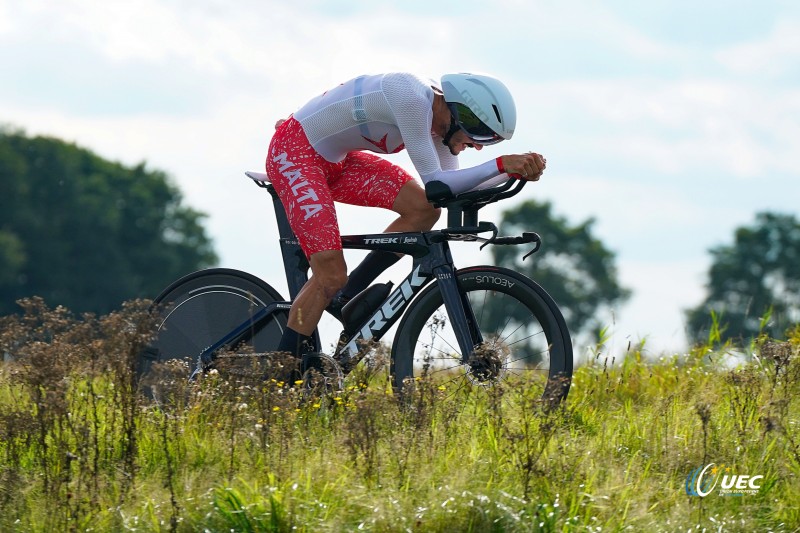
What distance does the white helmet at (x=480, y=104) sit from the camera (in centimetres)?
698

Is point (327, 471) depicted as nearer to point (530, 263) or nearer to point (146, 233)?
point (146, 233)

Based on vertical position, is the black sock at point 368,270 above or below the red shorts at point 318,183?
below

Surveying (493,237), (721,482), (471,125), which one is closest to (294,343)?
(493,237)

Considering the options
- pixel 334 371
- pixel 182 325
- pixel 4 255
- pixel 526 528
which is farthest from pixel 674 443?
pixel 4 255

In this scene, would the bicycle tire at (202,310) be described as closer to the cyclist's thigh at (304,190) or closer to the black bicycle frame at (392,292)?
the black bicycle frame at (392,292)

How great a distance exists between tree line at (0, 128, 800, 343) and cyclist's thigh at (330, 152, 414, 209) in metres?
48.3

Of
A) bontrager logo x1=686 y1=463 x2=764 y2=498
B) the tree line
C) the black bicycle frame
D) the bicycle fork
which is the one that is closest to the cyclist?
the black bicycle frame

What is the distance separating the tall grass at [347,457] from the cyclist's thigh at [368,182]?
1267 mm

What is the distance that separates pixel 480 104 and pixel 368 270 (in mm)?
1308

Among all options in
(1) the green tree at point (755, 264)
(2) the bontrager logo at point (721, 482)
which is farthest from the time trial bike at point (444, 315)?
(1) the green tree at point (755, 264)

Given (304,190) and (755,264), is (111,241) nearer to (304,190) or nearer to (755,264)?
(755,264)

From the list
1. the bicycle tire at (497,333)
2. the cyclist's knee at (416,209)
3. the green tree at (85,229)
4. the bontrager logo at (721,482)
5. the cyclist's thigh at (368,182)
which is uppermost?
the green tree at (85,229)

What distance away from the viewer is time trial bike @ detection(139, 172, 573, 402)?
275 inches

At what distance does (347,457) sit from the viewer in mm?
5590
